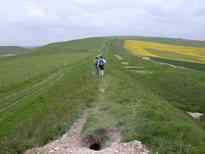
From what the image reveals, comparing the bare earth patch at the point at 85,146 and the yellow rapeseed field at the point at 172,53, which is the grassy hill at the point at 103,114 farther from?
the yellow rapeseed field at the point at 172,53

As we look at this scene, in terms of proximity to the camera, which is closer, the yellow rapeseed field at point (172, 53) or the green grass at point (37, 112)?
the green grass at point (37, 112)

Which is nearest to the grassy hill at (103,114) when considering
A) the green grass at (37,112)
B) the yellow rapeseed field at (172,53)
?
the green grass at (37,112)

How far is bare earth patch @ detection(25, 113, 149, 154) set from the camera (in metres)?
10.9

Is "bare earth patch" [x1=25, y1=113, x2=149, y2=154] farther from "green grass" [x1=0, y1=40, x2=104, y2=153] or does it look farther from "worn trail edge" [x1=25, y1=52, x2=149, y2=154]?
"green grass" [x1=0, y1=40, x2=104, y2=153]

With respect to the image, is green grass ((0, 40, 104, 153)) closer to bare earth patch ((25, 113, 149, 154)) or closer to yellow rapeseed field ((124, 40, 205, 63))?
bare earth patch ((25, 113, 149, 154))

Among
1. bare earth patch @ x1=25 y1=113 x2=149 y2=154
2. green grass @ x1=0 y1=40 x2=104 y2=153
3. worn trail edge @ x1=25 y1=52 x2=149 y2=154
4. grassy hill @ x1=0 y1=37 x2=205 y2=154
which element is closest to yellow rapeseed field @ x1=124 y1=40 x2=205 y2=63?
grassy hill @ x1=0 y1=37 x2=205 y2=154

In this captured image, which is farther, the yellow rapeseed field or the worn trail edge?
the yellow rapeseed field

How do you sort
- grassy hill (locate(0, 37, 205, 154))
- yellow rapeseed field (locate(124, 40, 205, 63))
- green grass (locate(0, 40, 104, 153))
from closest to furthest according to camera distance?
grassy hill (locate(0, 37, 205, 154)), green grass (locate(0, 40, 104, 153)), yellow rapeseed field (locate(124, 40, 205, 63))

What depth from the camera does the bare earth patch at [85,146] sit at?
10938 millimetres

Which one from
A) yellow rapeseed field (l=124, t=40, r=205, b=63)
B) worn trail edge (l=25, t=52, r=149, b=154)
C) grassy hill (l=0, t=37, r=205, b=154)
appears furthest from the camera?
yellow rapeseed field (l=124, t=40, r=205, b=63)

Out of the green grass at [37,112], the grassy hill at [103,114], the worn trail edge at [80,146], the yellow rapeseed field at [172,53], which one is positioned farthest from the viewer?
the yellow rapeseed field at [172,53]

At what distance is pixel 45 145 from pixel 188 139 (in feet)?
20.1

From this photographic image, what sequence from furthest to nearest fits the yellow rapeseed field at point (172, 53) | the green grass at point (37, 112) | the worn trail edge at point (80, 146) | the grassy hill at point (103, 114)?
the yellow rapeseed field at point (172, 53) < the green grass at point (37, 112) < the grassy hill at point (103, 114) < the worn trail edge at point (80, 146)

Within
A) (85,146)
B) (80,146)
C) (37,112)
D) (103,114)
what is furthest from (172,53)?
(80,146)
